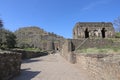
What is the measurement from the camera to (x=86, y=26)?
115 feet

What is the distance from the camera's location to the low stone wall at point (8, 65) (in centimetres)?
893

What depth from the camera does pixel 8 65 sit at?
32.5ft

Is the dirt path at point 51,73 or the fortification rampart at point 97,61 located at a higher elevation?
the fortification rampart at point 97,61

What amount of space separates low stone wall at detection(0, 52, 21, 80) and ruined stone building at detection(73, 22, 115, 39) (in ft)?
77.5

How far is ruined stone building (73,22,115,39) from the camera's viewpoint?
113 feet

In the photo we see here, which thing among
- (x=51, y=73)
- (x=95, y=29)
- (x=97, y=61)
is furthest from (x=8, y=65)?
(x=95, y=29)

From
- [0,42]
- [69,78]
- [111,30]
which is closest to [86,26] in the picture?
[111,30]

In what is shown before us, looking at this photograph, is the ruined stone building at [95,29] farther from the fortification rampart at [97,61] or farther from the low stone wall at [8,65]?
the low stone wall at [8,65]

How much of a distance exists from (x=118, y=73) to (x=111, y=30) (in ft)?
101

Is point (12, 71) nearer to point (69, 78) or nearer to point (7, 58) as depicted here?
point (7, 58)

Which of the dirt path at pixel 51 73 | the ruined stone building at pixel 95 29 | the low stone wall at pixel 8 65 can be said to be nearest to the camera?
the low stone wall at pixel 8 65

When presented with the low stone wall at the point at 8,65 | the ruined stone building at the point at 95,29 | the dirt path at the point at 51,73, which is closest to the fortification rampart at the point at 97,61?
the dirt path at the point at 51,73

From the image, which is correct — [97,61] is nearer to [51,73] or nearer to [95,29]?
[51,73]

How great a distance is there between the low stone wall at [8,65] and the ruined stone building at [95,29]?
2361 cm
